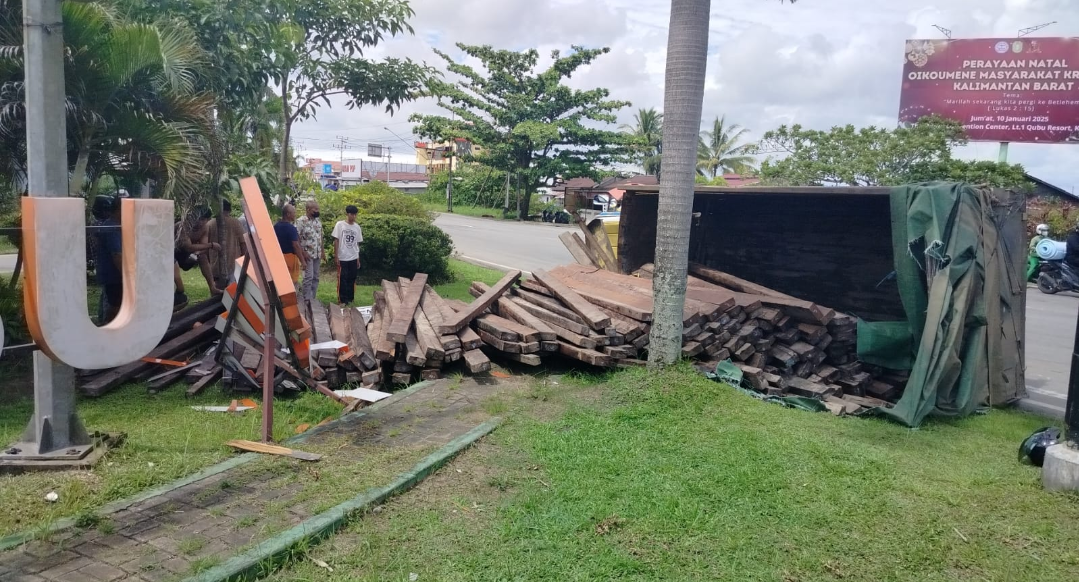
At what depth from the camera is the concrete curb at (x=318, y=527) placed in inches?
143

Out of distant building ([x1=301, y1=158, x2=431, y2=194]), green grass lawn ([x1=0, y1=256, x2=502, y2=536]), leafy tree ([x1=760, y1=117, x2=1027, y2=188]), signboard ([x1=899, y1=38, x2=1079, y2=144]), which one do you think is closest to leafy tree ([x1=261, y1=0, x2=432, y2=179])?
green grass lawn ([x1=0, y1=256, x2=502, y2=536])

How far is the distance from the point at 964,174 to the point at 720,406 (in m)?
19.7

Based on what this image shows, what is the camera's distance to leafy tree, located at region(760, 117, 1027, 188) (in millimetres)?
22328

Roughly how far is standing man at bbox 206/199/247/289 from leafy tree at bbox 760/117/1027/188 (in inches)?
673

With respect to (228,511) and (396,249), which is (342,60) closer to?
(396,249)

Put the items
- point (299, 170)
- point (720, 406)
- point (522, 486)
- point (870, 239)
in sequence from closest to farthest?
1. point (522, 486)
2. point (720, 406)
3. point (870, 239)
4. point (299, 170)

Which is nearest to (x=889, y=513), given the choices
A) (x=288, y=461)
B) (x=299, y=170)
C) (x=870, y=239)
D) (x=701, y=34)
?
(x=288, y=461)

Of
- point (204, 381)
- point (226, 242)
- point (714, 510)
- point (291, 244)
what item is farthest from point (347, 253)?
point (714, 510)

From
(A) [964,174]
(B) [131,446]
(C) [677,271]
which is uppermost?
(A) [964,174]

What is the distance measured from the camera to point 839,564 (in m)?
3.97

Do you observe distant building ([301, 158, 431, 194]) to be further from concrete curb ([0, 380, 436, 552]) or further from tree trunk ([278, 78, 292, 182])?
concrete curb ([0, 380, 436, 552])

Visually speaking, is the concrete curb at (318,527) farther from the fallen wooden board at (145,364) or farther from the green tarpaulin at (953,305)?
the green tarpaulin at (953,305)

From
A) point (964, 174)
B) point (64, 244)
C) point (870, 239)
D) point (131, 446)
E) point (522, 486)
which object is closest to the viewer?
point (64, 244)

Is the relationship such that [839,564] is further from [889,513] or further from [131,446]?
[131,446]
